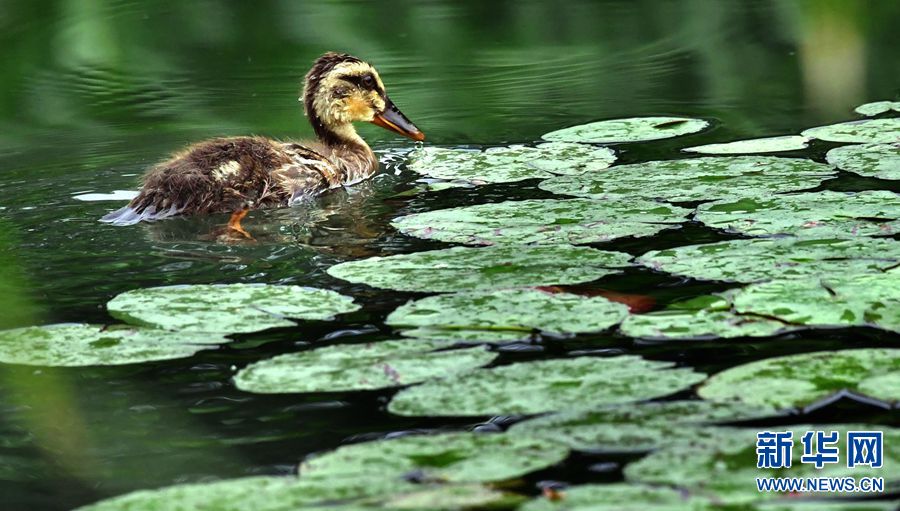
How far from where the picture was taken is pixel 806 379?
3.27 metres

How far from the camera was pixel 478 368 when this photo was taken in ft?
11.4

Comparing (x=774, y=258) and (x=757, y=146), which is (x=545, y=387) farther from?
(x=757, y=146)

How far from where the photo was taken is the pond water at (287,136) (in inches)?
130

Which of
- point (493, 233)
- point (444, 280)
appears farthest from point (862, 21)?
point (444, 280)

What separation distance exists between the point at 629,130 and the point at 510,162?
2.78ft

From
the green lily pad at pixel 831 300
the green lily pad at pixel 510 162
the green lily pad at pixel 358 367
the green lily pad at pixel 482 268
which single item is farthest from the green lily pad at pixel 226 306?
the green lily pad at pixel 510 162

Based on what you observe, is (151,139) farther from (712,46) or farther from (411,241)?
(712,46)

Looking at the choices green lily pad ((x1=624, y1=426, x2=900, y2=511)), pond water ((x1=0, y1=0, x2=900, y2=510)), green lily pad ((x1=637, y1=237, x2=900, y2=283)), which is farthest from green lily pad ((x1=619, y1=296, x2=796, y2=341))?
green lily pad ((x1=624, y1=426, x2=900, y2=511))

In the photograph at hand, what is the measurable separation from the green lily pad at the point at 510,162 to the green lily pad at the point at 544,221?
73 centimetres

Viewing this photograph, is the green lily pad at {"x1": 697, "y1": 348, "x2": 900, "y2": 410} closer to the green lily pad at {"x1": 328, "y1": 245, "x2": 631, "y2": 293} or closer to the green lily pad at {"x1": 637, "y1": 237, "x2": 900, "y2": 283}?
the green lily pad at {"x1": 637, "y1": 237, "x2": 900, "y2": 283}

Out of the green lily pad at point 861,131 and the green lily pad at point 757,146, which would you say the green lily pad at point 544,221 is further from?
the green lily pad at point 861,131

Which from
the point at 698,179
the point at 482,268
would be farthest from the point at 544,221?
the point at 698,179

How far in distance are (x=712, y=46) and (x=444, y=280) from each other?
5935 mm

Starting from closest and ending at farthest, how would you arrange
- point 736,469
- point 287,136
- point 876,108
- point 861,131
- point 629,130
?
point 736,469
point 861,131
point 629,130
point 876,108
point 287,136
